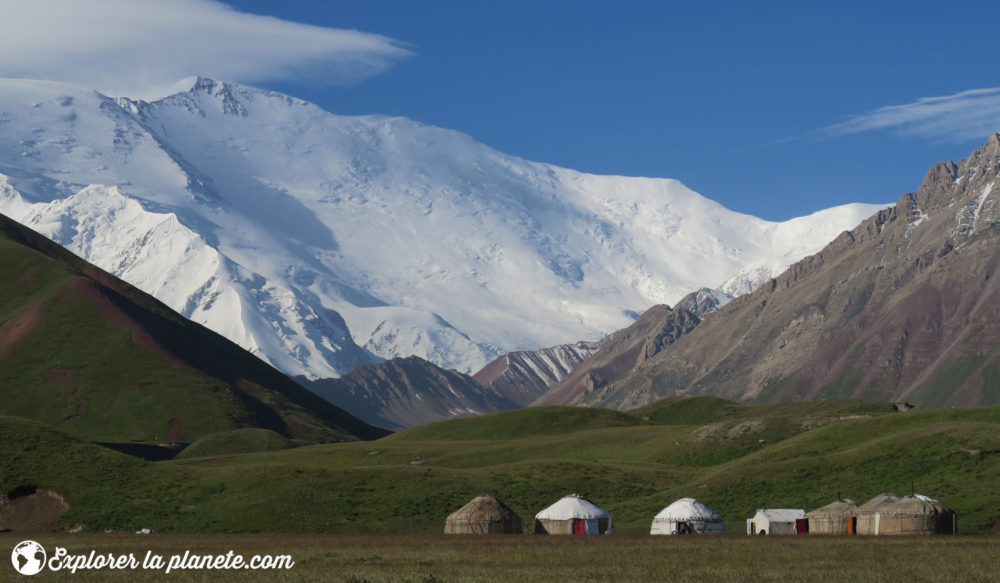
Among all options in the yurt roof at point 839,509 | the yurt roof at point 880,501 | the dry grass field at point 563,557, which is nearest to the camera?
the dry grass field at point 563,557

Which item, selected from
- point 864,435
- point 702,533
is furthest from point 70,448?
point 864,435

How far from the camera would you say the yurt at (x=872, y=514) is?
10594 centimetres

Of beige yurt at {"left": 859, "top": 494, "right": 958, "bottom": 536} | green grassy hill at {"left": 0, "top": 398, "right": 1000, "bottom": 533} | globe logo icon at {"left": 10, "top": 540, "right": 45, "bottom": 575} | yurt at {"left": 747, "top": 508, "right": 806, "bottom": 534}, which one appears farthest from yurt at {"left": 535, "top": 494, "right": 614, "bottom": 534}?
globe logo icon at {"left": 10, "top": 540, "right": 45, "bottom": 575}

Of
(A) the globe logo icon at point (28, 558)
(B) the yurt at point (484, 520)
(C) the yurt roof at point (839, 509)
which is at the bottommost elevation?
(A) the globe logo icon at point (28, 558)

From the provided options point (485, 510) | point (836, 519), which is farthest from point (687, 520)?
point (485, 510)

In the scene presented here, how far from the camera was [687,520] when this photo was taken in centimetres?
11125

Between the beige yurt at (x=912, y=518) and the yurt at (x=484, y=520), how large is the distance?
101 ft

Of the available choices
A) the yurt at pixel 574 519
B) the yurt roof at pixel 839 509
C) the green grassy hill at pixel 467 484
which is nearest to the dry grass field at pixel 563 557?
the yurt at pixel 574 519

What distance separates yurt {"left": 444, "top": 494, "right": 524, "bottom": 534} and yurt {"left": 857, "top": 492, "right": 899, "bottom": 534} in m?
29.8

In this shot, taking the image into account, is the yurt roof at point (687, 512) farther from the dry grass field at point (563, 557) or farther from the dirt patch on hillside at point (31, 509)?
the dirt patch on hillside at point (31, 509)

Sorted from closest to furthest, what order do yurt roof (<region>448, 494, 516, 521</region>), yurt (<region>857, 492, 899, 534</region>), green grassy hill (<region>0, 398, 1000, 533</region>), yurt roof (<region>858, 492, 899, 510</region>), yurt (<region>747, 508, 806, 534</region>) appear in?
yurt (<region>857, 492, 899, 534</region>) → yurt roof (<region>858, 492, 899, 510</region>) → yurt (<region>747, 508, 806, 534</region>) → yurt roof (<region>448, 494, 516, 521</region>) → green grassy hill (<region>0, 398, 1000, 533</region>)

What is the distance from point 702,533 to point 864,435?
61.4 m

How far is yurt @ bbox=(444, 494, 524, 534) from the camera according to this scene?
11281cm

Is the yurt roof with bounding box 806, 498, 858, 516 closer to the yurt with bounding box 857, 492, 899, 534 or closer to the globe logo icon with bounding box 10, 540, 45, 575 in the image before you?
the yurt with bounding box 857, 492, 899, 534
